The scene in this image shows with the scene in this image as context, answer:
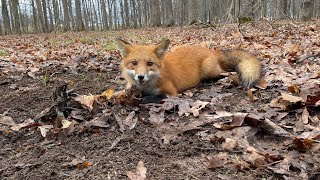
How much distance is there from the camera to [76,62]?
7352mm

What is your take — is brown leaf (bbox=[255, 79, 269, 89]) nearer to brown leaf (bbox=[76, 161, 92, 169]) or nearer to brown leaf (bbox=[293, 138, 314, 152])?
brown leaf (bbox=[293, 138, 314, 152])

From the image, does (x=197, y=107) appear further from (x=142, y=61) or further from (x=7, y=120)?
(x=7, y=120)

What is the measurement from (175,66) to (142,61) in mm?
745

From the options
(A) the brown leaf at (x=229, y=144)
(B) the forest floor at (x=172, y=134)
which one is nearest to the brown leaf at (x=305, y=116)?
(B) the forest floor at (x=172, y=134)

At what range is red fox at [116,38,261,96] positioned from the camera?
4.45 meters

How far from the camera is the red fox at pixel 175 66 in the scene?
14.6ft

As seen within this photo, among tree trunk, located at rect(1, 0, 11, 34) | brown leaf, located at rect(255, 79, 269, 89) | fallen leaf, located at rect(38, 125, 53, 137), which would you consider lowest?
fallen leaf, located at rect(38, 125, 53, 137)

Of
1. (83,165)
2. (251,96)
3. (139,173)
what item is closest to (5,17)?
(251,96)

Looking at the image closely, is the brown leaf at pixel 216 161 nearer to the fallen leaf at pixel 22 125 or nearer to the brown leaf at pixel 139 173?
the brown leaf at pixel 139 173

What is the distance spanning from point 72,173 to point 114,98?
68.3 inches

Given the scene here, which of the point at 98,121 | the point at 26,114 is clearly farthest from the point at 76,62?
the point at 98,121

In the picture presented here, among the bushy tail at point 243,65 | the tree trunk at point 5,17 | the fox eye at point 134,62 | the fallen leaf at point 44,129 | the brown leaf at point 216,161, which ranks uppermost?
the tree trunk at point 5,17

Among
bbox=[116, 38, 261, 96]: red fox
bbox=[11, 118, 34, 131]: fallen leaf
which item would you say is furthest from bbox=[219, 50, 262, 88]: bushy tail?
bbox=[11, 118, 34, 131]: fallen leaf

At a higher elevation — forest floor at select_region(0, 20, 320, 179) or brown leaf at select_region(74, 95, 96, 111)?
brown leaf at select_region(74, 95, 96, 111)
